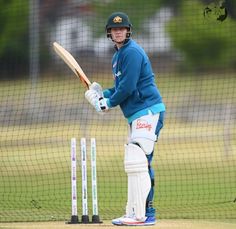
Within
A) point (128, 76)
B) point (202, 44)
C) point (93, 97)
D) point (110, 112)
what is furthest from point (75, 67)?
point (202, 44)

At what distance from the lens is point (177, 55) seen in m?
23.9

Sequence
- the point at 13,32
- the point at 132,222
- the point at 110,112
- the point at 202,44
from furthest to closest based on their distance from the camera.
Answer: the point at 202,44 → the point at 13,32 → the point at 110,112 → the point at 132,222

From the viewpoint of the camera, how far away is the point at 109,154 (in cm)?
1789

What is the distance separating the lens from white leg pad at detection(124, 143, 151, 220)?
28.7 feet

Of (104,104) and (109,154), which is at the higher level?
(104,104)

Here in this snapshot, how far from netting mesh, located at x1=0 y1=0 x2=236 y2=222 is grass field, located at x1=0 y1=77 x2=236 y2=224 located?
0.08ft

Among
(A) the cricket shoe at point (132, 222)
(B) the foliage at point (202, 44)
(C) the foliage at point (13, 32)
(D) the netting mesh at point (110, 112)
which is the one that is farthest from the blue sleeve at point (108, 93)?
(B) the foliage at point (202, 44)

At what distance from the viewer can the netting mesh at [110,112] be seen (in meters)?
12.9

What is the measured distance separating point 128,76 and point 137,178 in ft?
2.90

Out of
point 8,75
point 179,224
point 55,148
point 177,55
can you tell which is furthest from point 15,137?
point 179,224

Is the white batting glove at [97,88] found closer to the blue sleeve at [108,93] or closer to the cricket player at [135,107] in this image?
the cricket player at [135,107]

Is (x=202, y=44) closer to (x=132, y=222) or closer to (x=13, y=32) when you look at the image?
(x=13, y=32)

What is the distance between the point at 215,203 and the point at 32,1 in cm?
1041

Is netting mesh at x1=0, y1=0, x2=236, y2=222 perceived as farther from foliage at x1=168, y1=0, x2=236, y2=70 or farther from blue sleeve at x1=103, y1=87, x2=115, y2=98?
blue sleeve at x1=103, y1=87, x2=115, y2=98
